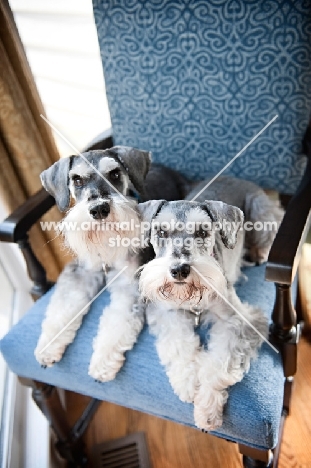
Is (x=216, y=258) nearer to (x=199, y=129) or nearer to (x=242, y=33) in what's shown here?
(x=199, y=129)

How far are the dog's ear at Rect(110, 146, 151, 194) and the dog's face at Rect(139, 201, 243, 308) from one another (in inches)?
4.8

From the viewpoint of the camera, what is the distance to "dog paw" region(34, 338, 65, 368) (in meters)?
1.18

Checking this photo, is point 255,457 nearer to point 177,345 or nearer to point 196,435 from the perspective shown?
point 177,345

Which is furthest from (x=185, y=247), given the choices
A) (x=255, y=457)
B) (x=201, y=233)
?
(x=255, y=457)

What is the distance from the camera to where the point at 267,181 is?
4.37ft

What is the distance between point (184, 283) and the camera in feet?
2.91

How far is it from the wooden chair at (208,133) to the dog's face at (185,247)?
0.48 ft

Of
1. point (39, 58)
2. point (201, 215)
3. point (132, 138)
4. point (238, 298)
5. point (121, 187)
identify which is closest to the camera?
point (201, 215)

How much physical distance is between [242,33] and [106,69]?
43cm

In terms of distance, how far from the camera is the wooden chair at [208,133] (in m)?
1.06

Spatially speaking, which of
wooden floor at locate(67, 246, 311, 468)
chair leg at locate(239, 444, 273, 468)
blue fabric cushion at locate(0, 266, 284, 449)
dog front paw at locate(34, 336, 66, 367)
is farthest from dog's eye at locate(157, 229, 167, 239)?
wooden floor at locate(67, 246, 311, 468)

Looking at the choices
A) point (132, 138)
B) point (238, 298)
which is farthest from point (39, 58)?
point (238, 298)

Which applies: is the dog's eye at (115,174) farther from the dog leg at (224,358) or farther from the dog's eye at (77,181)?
the dog leg at (224,358)

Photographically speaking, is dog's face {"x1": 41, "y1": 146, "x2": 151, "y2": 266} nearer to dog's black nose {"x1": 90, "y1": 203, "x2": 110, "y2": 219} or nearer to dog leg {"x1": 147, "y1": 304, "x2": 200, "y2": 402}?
dog's black nose {"x1": 90, "y1": 203, "x2": 110, "y2": 219}
